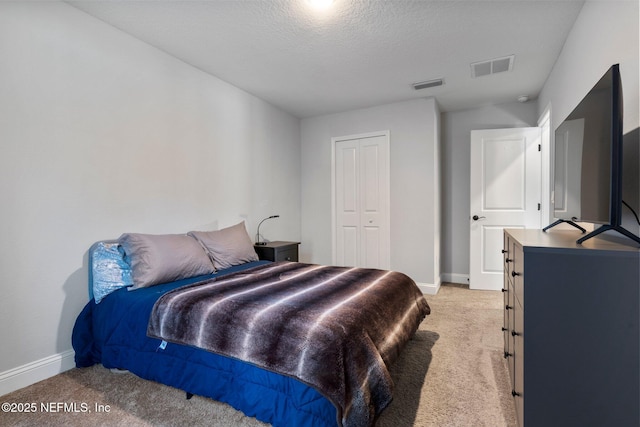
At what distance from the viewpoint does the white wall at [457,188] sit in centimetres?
448

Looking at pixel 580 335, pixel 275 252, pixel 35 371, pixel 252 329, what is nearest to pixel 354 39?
pixel 275 252

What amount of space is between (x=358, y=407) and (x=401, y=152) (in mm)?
3400

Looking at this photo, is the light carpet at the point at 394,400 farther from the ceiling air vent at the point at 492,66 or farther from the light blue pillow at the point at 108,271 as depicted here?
the ceiling air vent at the point at 492,66

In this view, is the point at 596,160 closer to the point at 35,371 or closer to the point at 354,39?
the point at 354,39

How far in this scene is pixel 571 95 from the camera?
8.06ft

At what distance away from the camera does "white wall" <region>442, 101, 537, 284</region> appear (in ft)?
14.7

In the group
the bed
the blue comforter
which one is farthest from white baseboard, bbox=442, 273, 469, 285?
the blue comforter

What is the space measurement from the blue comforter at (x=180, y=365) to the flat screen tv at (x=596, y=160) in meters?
1.41

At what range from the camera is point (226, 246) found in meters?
2.86

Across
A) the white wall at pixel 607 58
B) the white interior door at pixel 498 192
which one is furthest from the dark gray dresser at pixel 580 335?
the white interior door at pixel 498 192

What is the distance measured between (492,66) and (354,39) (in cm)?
150

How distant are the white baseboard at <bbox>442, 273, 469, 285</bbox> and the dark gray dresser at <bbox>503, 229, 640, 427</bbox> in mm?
3482

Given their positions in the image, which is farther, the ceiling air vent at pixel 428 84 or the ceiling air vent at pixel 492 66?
the ceiling air vent at pixel 428 84

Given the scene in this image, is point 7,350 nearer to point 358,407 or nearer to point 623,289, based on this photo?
point 358,407
